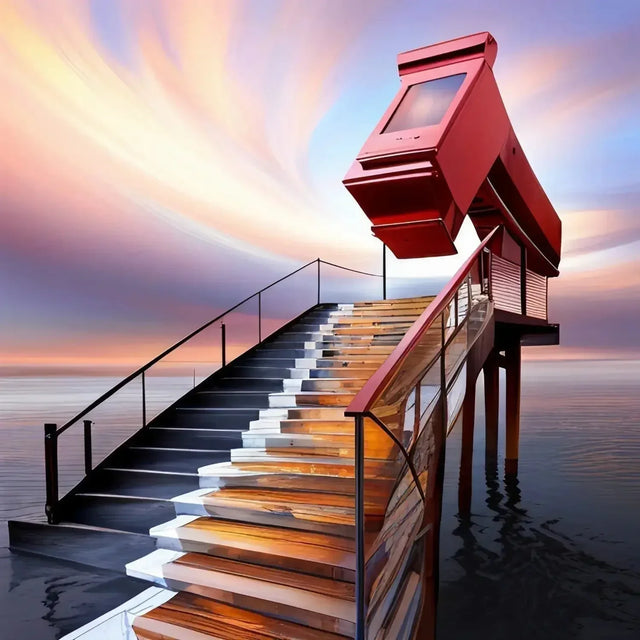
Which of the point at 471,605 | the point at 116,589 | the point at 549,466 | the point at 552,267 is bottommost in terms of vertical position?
the point at 549,466

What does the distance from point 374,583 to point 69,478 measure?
13.2 m

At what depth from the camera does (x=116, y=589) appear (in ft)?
14.0

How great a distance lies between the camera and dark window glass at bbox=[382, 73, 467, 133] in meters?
6.75

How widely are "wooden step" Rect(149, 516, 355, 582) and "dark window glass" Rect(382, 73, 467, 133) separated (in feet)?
16.4

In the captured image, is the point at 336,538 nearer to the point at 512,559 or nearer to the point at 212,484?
the point at 212,484

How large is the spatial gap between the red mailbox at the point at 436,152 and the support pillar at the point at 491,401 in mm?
4026

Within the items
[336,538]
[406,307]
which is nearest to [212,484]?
[336,538]

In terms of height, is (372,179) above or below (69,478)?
above

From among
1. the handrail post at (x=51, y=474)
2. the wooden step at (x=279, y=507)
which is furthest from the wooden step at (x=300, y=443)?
the handrail post at (x=51, y=474)

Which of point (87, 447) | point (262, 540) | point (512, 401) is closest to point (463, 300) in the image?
point (262, 540)

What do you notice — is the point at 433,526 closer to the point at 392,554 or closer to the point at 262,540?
the point at 392,554

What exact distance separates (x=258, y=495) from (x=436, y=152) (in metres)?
4.18

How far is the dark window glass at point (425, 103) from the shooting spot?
6.75 m

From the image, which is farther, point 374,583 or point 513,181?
point 513,181
